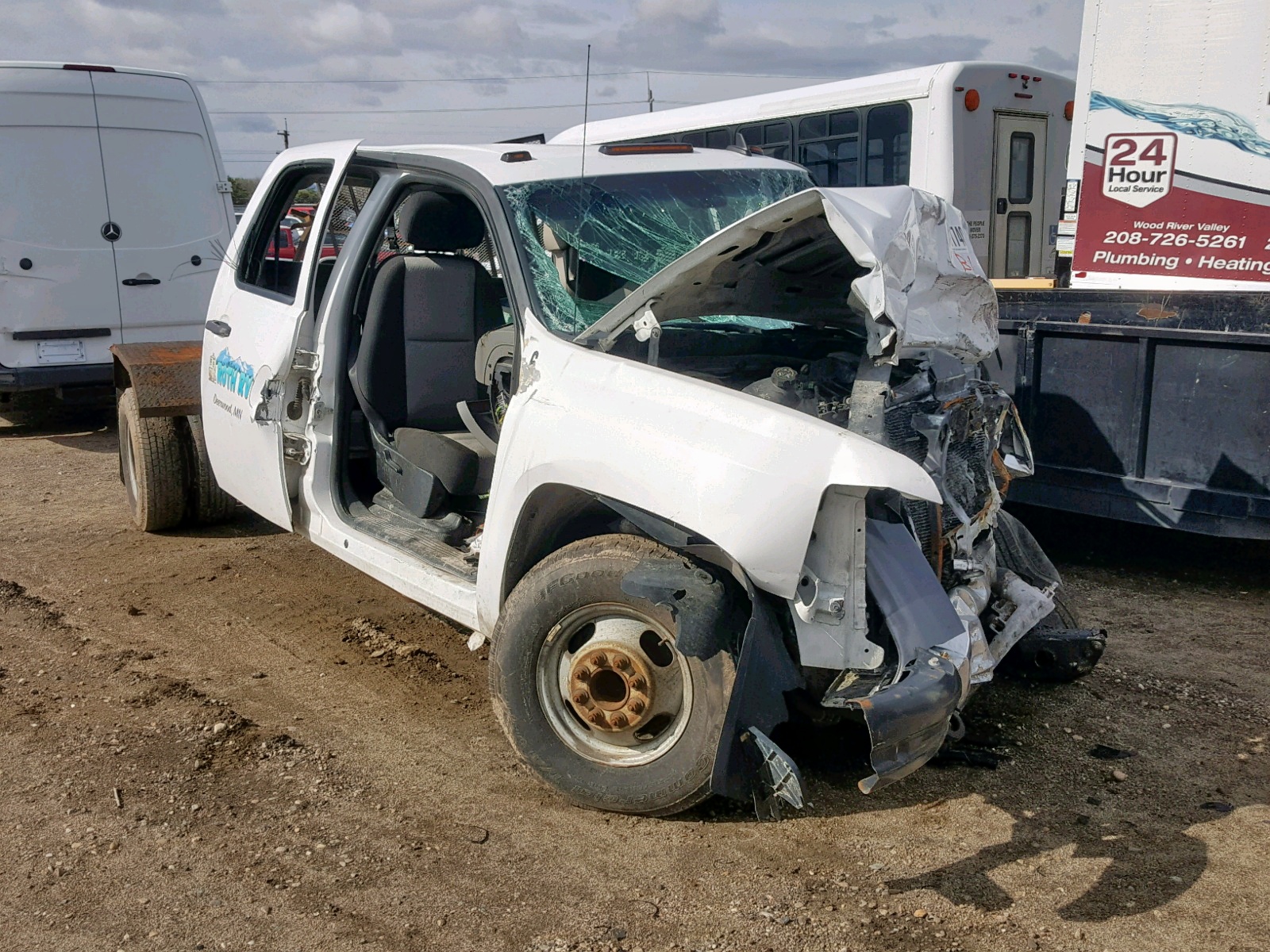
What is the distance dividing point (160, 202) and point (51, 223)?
842mm

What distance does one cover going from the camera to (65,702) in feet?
14.7

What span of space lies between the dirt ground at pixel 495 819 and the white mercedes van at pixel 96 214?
4.57m

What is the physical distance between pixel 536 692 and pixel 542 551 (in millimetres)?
477

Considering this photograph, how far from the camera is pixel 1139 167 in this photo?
7.35 m

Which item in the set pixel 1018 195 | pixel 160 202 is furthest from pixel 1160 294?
pixel 160 202

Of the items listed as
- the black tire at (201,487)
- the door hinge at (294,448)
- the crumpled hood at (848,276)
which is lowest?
the black tire at (201,487)

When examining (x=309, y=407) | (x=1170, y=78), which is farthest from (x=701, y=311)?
(x=1170, y=78)

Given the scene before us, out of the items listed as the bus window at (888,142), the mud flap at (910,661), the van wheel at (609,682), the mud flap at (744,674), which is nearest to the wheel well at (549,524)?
the van wheel at (609,682)

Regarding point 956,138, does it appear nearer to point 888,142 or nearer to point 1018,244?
point 888,142

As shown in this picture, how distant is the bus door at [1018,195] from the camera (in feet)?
36.6

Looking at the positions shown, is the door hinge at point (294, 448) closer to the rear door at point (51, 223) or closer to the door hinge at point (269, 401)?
the door hinge at point (269, 401)

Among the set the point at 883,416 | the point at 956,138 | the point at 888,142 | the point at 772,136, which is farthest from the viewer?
the point at 772,136

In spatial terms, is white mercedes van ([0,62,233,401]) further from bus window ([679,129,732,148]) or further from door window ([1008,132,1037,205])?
door window ([1008,132,1037,205])

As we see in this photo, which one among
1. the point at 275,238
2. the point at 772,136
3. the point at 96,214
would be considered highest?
the point at 772,136
